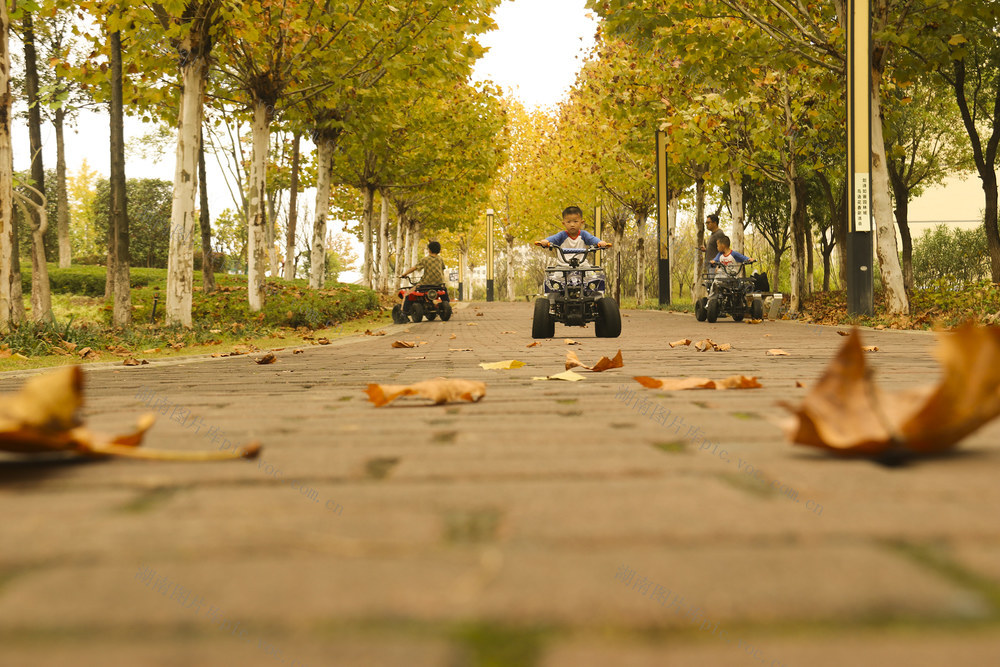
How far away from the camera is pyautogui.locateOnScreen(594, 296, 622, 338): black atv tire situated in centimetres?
941

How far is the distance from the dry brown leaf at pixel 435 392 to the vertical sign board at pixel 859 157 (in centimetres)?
1111

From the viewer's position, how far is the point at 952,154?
26641 mm

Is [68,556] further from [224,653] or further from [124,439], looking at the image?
[124,439]

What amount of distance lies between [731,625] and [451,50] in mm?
14923

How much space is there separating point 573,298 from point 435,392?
21.1ft

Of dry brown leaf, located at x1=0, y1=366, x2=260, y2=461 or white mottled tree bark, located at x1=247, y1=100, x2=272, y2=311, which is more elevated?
white mottled tree bark, located at x1=247, y1=100, x2=272, y2=311

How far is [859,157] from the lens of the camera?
12320 millimetres

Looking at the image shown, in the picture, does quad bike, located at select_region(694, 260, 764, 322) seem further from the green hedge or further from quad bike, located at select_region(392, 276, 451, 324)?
the green hedge

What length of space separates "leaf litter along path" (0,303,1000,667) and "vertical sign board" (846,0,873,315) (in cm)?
1137

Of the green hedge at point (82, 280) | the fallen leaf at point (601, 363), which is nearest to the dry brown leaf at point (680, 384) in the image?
the fallen leaf at point (601, 363)

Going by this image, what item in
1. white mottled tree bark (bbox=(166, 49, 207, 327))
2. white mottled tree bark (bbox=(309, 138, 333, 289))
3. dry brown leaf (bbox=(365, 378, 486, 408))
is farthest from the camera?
white mottled tree bark (bbox=(309, 138, 333, 289))

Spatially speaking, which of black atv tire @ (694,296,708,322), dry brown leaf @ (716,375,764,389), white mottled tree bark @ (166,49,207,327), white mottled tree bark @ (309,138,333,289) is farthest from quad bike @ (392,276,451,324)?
dry brown leaf @ (716,375,764,389)

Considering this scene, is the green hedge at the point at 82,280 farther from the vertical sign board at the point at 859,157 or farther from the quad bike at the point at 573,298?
the vertical sign board at the point at 859,157

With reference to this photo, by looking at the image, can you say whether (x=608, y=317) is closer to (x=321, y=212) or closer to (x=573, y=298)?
(x=573, y=298)
